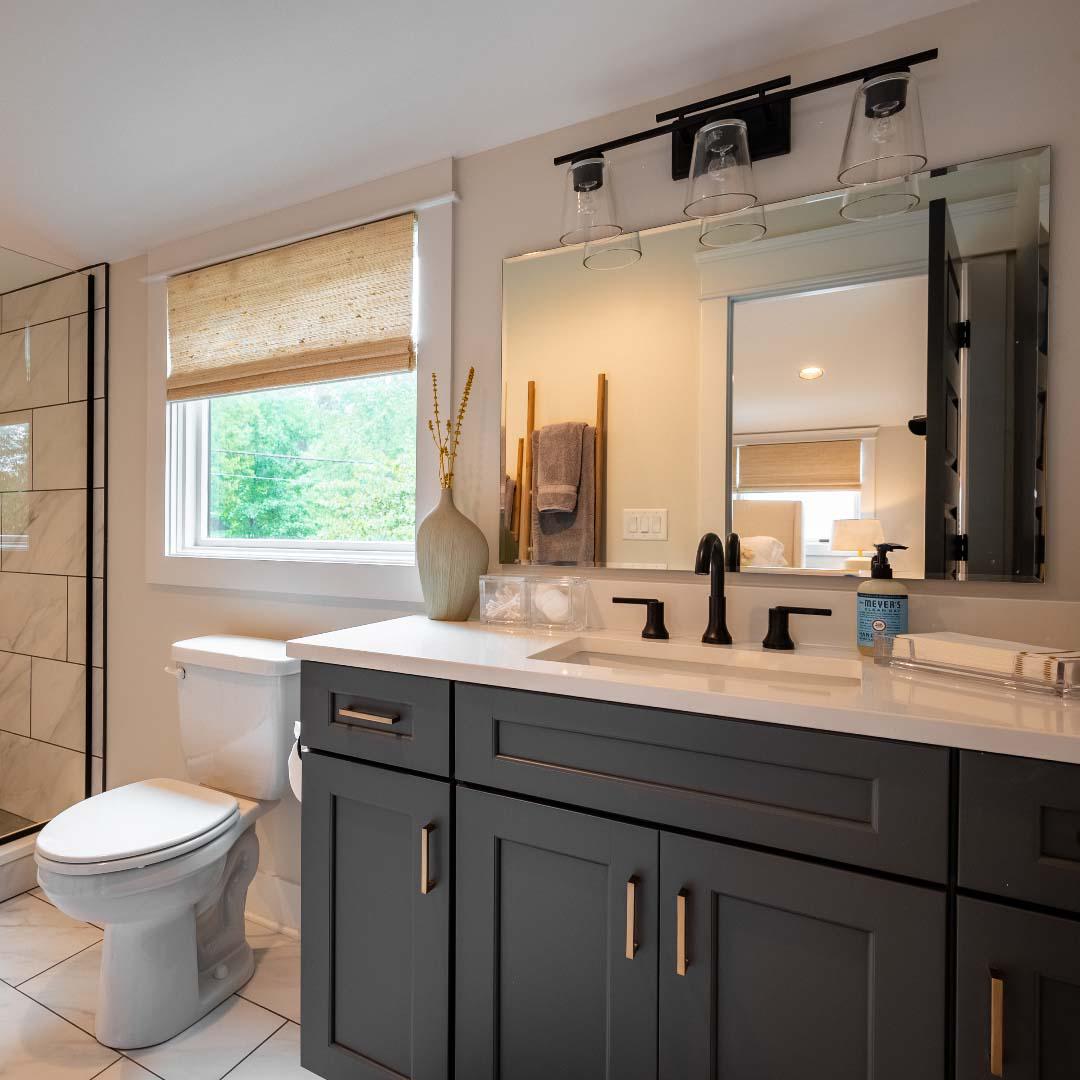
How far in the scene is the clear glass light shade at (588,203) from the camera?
1.50 meters

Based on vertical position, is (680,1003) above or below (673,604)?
below

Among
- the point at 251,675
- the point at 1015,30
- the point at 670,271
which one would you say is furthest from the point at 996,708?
the point at 251,675

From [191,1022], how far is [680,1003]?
130 cm

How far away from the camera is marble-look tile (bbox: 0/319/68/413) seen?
8.16 feet

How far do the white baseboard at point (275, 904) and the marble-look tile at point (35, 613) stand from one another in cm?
116

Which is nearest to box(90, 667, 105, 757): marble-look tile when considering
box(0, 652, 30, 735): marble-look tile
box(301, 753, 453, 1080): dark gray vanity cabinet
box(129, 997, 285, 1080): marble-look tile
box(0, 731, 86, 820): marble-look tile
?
box(0, 731, 86, 820): marble-look tile

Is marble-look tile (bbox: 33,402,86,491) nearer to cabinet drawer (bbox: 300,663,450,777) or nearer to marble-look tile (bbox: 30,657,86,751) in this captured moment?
marble-look tile (bbox: 30,657,86,751)

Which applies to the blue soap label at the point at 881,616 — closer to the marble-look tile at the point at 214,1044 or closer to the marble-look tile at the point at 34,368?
the marble-look tile at the point at 214,1044

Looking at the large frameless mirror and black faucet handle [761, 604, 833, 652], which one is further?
black faucet handle [761, 604, 833, 652]

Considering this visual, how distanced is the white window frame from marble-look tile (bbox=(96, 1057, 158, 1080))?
3.77ft

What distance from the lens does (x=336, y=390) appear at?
2.12 meters

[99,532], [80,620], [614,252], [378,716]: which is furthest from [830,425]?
[80,620]

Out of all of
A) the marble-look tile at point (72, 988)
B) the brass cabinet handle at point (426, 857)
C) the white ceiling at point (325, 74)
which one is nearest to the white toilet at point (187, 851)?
the marble-look tile at point (72, 988)

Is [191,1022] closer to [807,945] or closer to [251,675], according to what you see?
[251,675]
